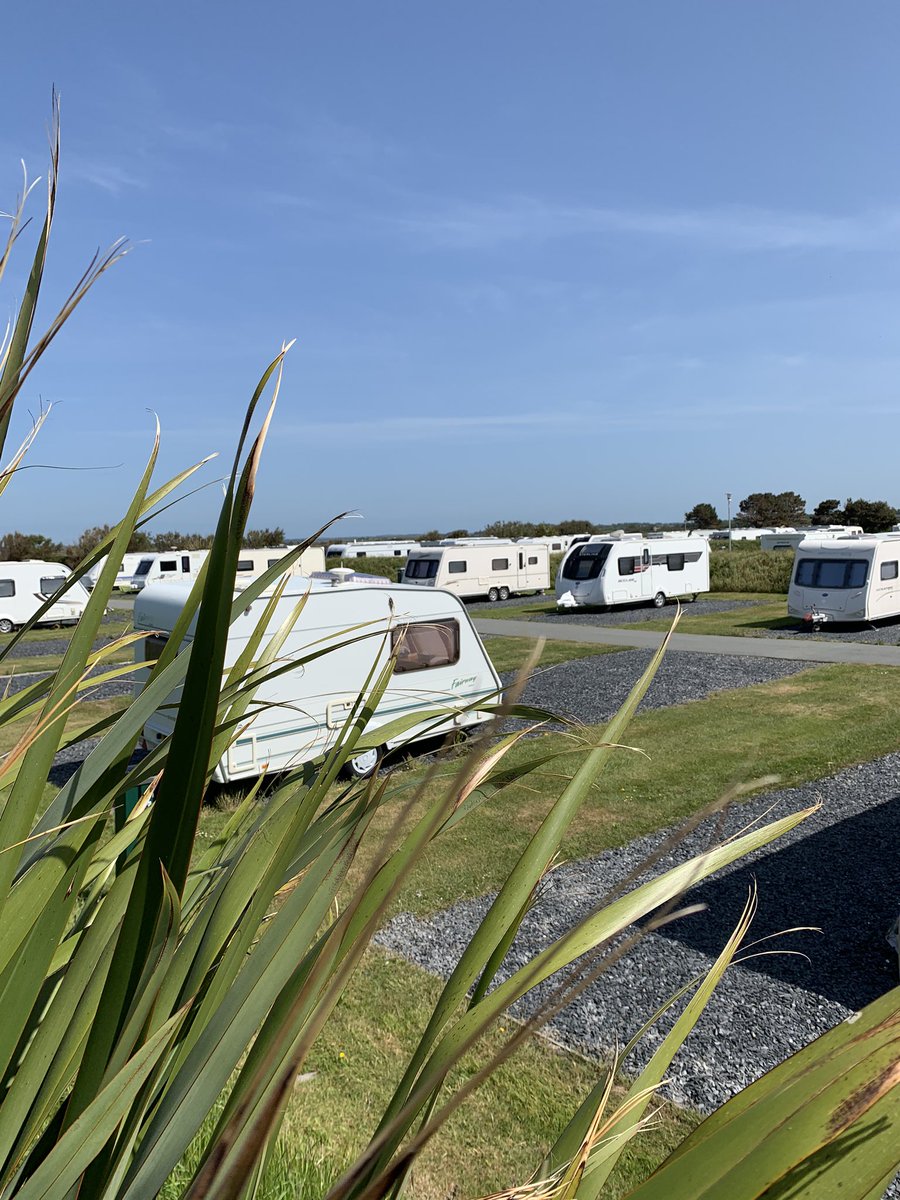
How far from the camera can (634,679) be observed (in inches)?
522

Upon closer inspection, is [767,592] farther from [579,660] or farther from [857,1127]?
[857,1127]

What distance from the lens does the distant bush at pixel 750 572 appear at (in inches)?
1120

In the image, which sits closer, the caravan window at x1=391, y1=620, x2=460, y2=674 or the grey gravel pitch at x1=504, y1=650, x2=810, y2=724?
the caravan window at x1=391, y1=620, x2=460, y2=674

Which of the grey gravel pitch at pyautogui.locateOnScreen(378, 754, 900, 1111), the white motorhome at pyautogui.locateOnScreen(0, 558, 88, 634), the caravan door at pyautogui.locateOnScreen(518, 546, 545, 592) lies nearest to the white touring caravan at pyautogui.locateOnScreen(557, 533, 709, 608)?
the caravan door at pyautogui.locateOnScreen(518, 546, 545, 592)

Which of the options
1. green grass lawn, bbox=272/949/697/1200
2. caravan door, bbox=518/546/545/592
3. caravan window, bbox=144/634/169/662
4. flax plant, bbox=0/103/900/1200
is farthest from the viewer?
caravan door, bbox=518/546/545/592

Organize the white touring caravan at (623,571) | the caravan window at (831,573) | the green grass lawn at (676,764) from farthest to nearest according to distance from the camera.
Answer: the white touring caravan at (623,571)
the caravan window at (831,573)
the green grass lawn at (676,764)

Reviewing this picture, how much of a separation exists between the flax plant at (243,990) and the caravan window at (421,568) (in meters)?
26.1

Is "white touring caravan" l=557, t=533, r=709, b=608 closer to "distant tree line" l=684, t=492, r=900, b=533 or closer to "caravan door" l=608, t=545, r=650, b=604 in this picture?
"caravan door" l=608, t=545, r=650, b=604

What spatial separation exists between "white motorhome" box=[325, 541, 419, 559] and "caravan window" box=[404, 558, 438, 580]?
416 inches

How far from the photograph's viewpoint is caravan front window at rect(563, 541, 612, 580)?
23.8 m

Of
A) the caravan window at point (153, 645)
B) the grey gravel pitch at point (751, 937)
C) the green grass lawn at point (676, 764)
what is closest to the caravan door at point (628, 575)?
the green grass lawn at point (676, 764)

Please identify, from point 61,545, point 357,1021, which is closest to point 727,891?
point 357,1021

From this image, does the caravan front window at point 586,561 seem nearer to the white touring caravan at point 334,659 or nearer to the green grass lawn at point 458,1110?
the white touring caravan at point 334,659

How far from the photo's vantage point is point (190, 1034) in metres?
0.77
